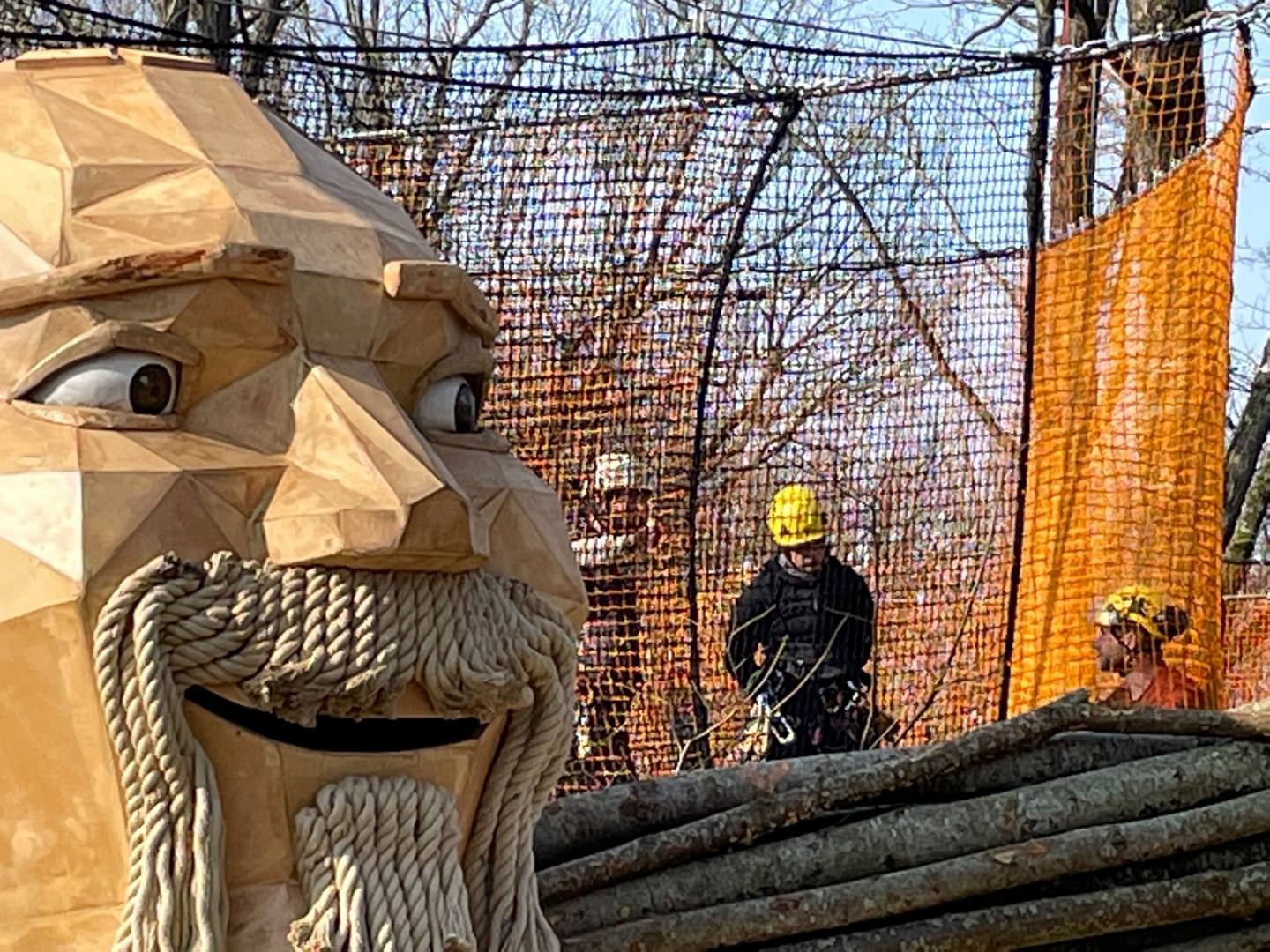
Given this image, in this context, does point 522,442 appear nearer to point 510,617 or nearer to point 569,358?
point 569,358

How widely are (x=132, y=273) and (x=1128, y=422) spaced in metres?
3.27

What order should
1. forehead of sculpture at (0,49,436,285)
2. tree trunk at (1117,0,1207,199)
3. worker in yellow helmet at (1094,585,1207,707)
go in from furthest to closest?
tree trunk at (1117,0,1207,199)
worker in yellow helmet at (1094,585,1207,707)
forehead of sculpture at (0,49,436,285)

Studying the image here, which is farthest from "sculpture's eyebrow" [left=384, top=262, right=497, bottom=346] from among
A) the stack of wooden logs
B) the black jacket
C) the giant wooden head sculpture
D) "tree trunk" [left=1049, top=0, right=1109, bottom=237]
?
"tree trunk" [left=1049, top=0, right=1109, bottom=237]

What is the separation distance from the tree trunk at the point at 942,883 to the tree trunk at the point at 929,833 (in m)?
0.04

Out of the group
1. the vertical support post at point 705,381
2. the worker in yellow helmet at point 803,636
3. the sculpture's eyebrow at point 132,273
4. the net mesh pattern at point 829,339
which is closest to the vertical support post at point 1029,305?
the net mesh pattern at point 829,339

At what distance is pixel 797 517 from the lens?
15.4ft

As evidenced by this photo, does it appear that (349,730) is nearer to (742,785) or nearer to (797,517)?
(742,785)

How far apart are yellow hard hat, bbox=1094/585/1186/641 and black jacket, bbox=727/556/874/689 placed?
0.55 m

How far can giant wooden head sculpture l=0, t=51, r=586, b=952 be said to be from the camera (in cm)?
188

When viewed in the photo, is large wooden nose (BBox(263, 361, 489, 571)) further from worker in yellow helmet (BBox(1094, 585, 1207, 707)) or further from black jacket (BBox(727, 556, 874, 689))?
worker in yellow helmet (BBox(1094, 585, 1207, 707))

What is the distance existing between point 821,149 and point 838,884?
2233mm

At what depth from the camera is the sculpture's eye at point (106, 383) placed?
6.31ft

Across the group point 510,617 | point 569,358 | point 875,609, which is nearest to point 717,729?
point 875,609

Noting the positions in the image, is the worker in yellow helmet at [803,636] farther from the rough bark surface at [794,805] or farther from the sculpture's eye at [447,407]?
the sculpture's eye at [447,407]
